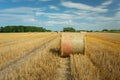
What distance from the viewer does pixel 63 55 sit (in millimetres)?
11734

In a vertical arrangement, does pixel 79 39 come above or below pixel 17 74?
above

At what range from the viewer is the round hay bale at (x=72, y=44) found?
1180 centimetres

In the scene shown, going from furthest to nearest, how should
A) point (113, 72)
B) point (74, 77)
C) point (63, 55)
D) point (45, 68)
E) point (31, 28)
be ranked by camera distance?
point (31, 28)
point (63, 55)
point (45, 68)
point (113, 72)
point (74, 77)

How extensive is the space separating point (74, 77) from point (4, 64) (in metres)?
3.99

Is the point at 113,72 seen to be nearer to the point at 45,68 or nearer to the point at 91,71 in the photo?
the point at 91,71

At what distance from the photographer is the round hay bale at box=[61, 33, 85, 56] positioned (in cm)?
1180

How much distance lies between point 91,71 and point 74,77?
3.30 ft

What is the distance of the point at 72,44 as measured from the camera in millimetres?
11867

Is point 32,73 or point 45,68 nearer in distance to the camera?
point 32,73

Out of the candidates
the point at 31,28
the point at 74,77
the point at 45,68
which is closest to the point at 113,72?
the point at 74,77

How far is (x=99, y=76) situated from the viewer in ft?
21.6

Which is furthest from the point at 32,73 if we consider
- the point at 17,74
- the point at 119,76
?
the point at 119,76

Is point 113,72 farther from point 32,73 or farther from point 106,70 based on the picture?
point 32,73

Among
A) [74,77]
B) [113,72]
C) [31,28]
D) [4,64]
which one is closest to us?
[74,77]
